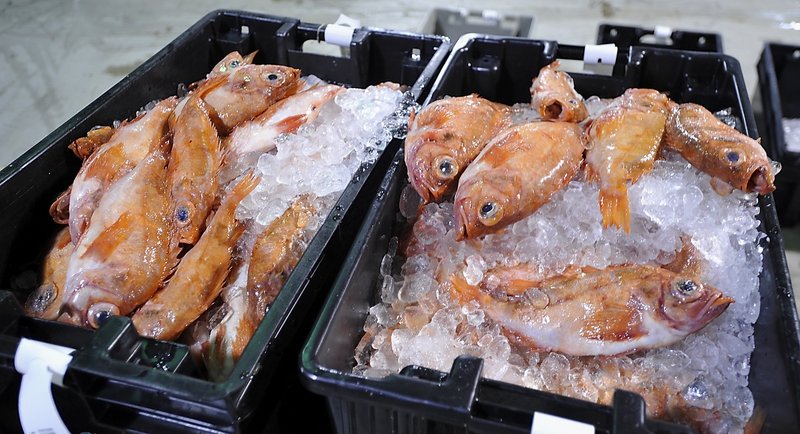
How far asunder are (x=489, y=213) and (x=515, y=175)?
14 cm

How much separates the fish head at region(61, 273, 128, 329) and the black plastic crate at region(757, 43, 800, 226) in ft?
8.75

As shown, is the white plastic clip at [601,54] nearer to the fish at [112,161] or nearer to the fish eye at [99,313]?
the fish at [112,161]

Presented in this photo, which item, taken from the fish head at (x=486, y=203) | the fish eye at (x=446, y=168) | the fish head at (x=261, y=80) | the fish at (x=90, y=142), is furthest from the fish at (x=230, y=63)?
the fish head at (x=486, y=203)

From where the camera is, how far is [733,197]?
1.48 meters

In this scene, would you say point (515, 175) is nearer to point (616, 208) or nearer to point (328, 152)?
point (616, 208)

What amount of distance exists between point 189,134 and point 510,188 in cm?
92

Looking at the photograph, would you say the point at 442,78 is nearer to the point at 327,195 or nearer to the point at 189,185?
the point at 327,195

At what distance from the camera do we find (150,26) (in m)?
4.40

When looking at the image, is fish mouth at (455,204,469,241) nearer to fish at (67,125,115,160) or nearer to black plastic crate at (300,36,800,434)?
black plastic crate at (300,36,800,434)

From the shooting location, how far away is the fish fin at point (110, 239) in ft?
4.52

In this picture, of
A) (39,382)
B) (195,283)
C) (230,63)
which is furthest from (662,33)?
(39,382)

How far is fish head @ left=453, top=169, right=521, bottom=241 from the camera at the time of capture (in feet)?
4.33

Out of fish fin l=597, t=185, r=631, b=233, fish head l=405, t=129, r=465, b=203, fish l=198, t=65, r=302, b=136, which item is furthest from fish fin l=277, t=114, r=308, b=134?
fish fin l=597, t=185, r=631, b=233

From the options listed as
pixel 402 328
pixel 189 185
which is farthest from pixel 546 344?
pixel 189 185
